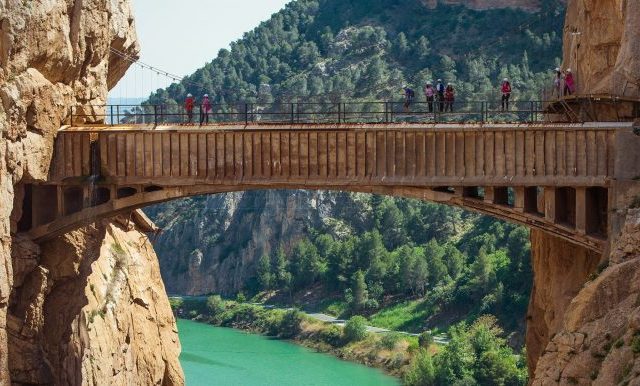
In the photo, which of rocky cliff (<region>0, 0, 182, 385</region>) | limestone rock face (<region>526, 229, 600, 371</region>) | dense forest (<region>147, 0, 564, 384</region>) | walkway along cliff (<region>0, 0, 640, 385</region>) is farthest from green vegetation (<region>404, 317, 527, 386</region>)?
walkway along cliff (<region>0, 0, 640, 385</region>)

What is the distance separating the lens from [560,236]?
34.7 meters

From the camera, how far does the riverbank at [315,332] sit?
85625 millimetres

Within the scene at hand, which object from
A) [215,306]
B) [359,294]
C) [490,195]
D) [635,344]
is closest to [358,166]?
[490,195]

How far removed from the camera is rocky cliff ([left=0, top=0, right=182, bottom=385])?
35.1m

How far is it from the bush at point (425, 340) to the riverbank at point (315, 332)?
0.30 ft

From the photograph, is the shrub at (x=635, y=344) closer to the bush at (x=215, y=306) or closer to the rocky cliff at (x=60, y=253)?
the rocky cliff at (x=60, y=253)

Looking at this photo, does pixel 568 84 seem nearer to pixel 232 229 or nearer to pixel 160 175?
pixel 160 175

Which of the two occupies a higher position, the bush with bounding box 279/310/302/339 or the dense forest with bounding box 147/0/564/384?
the dense forest with bounding box 147/0/564/384

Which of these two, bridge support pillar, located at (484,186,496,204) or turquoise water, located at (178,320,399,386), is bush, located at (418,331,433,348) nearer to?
turquoise water, located at (178,320,399,386)

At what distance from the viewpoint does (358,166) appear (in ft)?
119

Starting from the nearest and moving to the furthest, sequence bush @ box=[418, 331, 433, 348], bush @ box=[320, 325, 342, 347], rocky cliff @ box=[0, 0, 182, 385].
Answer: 1. rocky cliff @ box=[0, 0, 182, 385]
2. bush @ box=[418, 331, 433, 348]
3. bush @ box=[320, 325, 342, 347]

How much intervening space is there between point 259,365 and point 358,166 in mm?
49657

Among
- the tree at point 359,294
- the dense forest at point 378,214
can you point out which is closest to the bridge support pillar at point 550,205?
the dense forest at point 378,214

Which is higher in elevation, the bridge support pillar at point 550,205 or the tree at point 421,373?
the bridge support pillar at point 550,205
